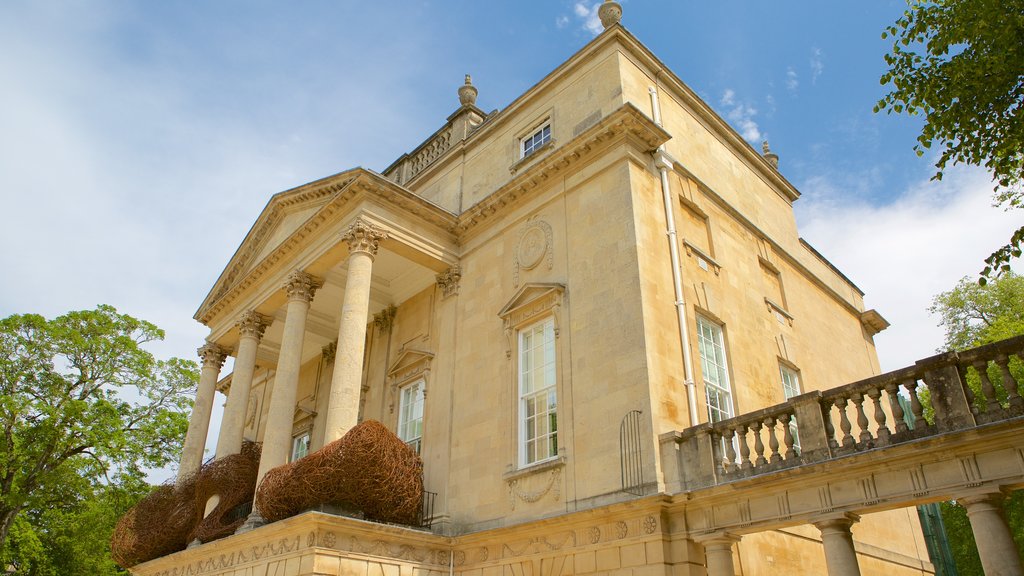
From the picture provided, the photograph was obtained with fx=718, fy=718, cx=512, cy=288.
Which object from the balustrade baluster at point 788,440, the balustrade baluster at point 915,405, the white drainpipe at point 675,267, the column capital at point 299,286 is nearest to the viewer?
the balustrade baluster at point 915,405

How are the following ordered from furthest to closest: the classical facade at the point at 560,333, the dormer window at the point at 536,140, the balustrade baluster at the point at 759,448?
the dormer window at the point at 536,140
the classical facade at the point at 560,333
the balustrade baluster at the point at 759,448

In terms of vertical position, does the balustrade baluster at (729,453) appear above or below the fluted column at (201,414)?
below

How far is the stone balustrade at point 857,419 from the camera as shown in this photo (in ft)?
Result: 27.4

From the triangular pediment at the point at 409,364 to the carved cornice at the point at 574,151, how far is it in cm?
336

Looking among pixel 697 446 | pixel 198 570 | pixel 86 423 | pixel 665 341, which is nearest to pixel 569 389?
pixel 665 341

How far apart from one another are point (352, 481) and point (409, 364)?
5.05m

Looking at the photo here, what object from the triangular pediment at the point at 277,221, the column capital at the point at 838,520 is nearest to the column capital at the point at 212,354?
the triangular pediment at the point at 277,221

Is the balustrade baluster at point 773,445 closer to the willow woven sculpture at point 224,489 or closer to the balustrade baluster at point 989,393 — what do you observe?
the balustrade baluster at point 989,393

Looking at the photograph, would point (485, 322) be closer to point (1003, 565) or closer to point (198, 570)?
point (198, 570)

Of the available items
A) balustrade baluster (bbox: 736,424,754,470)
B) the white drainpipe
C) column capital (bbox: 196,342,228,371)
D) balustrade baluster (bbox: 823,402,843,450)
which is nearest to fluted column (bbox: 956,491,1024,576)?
balustrade baluster (bbox: 823,402,843,450)

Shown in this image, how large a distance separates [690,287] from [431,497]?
6797 millimetres

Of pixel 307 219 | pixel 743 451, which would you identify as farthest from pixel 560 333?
pixel 307 219

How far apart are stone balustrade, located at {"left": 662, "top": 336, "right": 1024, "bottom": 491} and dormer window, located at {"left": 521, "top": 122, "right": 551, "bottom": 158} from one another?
8462 millimetres

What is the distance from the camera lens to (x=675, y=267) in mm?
13523
